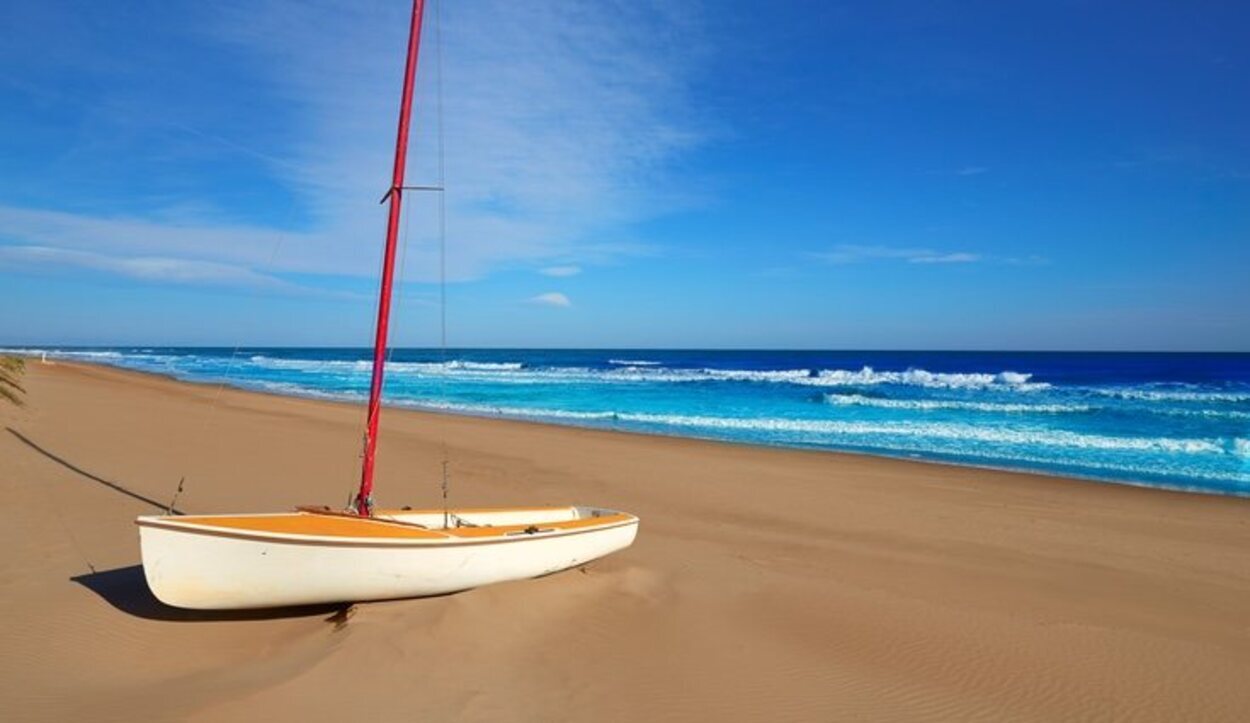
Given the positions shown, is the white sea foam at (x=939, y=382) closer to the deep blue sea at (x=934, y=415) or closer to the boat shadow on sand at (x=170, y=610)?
the deep blue sea at (x=934, y=415)

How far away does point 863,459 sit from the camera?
54.5 feet

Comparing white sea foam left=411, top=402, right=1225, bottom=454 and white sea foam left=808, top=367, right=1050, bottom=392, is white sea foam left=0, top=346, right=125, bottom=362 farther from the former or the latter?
white sea foam left=808, top=367, right=1050, bottom=392

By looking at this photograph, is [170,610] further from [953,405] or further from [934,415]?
[953,405]

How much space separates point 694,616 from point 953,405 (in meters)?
28.0

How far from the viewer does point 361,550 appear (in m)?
5.56

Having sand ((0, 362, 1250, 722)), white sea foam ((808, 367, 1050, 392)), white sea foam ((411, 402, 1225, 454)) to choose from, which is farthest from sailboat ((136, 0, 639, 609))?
white sea foam ((808, 367, 1050, 392))

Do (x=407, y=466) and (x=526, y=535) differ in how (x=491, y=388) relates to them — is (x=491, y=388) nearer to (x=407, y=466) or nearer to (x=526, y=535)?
(x=407, y=466)

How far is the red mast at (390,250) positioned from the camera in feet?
22.4

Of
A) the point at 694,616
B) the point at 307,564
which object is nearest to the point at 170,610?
the point at 307,564

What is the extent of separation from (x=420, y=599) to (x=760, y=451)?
12.6 m

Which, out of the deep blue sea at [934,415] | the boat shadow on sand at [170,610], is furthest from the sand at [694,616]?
the deep blue sea at [934,415]

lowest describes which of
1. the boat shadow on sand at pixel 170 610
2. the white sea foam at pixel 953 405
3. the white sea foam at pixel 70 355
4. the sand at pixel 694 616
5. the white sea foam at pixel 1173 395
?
the sand at pixel 694 616

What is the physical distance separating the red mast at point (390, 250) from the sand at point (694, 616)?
136 centimetres

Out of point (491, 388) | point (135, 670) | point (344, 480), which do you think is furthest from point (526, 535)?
point (491, 388)
